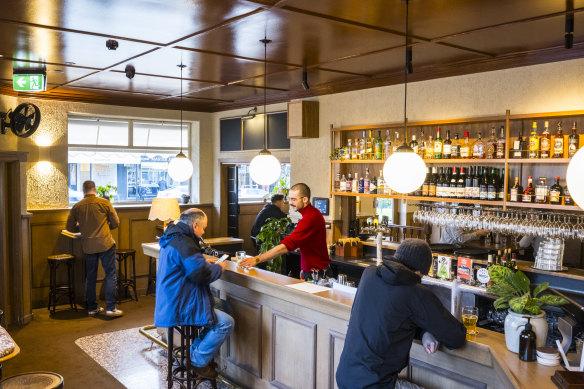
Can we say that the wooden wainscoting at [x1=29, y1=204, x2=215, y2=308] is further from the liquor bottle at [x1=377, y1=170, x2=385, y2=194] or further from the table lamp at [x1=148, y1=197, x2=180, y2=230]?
the liquor bottle at [x1=377, y1=170, x2=385, y2=194]

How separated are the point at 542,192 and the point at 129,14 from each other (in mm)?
3701

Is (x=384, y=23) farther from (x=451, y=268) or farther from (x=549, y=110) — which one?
(x=451, y=268)

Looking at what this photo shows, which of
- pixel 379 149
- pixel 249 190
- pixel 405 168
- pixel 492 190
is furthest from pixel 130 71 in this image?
pixel 249 190

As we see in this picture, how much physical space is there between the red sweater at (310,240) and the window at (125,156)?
458 centimetres

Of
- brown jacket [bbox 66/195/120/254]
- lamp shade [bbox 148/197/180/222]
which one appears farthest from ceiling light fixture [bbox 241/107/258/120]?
brown jacket [bbox 66/195/120/254]

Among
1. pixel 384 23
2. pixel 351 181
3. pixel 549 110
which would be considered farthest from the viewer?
pixel 351 181

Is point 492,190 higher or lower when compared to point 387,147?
lower

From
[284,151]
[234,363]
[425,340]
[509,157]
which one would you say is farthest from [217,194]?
[425,340]

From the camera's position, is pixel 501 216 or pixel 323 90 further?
pixel 323 90

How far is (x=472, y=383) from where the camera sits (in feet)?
9.62

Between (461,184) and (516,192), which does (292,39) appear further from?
(516,192)

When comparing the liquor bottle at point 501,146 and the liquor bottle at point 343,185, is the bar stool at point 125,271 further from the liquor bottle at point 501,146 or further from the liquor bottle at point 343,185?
the liquor bottle at point 501,146

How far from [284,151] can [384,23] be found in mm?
4095

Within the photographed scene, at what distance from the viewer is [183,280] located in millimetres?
4125
